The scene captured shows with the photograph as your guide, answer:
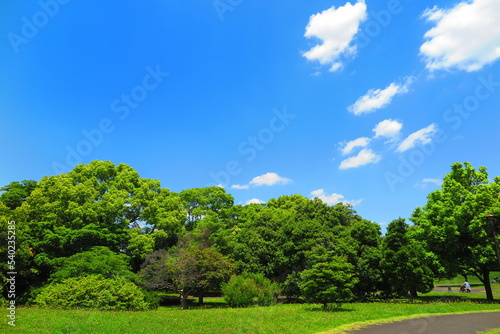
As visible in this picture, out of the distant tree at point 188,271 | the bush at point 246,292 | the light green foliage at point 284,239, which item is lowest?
the bush at point 246,292

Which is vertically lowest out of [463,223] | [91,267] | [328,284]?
[328,284]

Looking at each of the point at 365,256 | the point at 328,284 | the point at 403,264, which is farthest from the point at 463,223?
the point at 328,284

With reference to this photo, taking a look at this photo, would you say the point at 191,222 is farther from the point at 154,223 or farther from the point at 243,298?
the point at 243,298

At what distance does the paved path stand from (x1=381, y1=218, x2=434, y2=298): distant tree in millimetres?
7249

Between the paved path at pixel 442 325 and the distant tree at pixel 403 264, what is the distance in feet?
23.8

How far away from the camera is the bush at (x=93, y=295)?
17.8 meters

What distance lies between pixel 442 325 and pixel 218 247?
1925 cm

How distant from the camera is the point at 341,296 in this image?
58.5 feet

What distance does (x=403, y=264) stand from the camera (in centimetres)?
2189

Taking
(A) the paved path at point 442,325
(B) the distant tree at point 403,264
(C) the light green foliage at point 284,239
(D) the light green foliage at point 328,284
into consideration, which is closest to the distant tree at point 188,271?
(C) the light green foliage at point 284,239

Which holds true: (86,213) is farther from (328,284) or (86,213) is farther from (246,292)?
(328,284)

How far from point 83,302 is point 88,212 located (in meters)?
9.45

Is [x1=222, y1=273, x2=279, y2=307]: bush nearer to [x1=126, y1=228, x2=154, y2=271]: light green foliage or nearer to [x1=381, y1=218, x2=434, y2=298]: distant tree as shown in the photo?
[x1=126, y1=228, x2=154, y2=271]: light green foliage

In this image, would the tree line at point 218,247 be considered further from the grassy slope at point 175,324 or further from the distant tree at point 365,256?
the grassy slope at point 175,324
